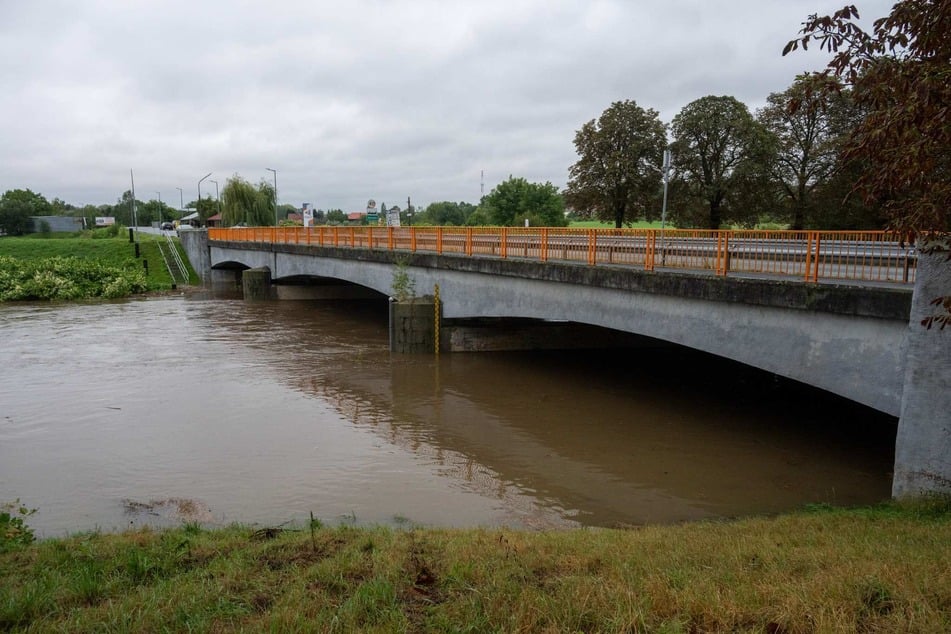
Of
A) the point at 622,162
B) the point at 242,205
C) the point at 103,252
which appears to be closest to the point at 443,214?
the point at 242,205

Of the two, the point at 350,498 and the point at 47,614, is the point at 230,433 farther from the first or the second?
the point at 47,614

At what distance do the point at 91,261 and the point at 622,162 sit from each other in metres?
32.9

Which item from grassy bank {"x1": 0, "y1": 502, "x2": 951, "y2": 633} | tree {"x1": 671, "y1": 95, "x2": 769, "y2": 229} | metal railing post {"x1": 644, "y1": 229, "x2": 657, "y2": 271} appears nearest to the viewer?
grassy bank {"x1": 0, "y1": 502, "x2": 951, "y2": 633}

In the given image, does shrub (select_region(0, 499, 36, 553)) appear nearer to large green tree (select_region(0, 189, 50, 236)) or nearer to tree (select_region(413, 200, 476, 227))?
large green tree (select_region(0, 189, 50, 236))

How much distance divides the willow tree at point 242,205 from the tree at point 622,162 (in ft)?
129

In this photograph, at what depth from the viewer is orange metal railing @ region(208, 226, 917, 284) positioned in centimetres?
905

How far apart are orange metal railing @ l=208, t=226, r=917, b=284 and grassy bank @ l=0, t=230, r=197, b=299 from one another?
1001 inches

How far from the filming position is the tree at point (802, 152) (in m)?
30.3

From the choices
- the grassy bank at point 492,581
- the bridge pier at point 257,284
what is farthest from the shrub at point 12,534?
the bridge pier at point 257,284

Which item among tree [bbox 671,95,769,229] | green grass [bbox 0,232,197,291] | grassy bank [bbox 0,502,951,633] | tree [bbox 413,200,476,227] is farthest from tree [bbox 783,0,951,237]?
tree [bbox 413,200,476,227]

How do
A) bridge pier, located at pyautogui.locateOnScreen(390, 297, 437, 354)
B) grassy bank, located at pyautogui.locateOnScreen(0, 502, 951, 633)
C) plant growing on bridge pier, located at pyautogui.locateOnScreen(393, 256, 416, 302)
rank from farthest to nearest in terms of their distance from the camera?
1. plant growing on bridge pier, located at pyautogui.locateOnScreen(393, 256, 416, 302)
2. bridge pier, located at pyautogui.locateOnScreen(390, 297, 437, 354)
3. grassy bank, located at pyautogui.locateOnScreen(0, 502, 951, 633)

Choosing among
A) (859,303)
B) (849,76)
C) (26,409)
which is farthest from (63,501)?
(859,303)

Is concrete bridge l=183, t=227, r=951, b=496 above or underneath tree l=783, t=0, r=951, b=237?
underneath

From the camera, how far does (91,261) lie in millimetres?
42625
